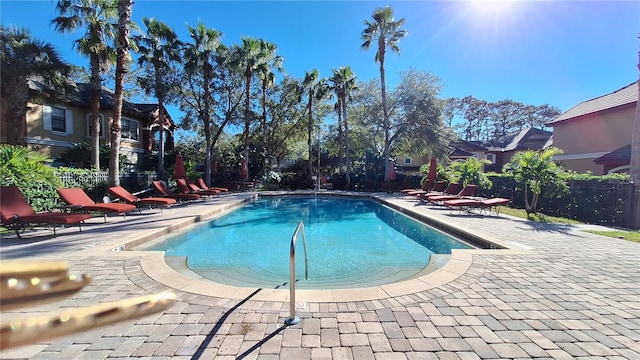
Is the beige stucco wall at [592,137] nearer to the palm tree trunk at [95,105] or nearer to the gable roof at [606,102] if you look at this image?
the gable roof at [606,102]

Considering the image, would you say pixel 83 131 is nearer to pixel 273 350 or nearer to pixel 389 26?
pixel 389 26

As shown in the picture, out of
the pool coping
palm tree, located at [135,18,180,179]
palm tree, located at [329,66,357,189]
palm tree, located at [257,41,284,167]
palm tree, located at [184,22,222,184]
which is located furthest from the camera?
palm tree, located at [329,66,357,189]

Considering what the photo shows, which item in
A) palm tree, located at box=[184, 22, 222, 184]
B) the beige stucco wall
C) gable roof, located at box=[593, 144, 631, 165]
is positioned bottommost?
gable roof, located at box=[593, 144, 631, 165]

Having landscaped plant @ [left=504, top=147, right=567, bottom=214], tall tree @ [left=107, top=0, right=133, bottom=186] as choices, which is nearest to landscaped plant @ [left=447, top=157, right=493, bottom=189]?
landscaped plant @ [left=504, top=147, right=567, bottom=214]

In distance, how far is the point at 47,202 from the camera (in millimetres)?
9391

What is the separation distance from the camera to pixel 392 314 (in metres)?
3.44

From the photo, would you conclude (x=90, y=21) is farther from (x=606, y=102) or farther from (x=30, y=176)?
(x=606, y=102)

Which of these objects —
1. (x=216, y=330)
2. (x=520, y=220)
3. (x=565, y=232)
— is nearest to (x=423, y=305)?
(x=216, y=330)

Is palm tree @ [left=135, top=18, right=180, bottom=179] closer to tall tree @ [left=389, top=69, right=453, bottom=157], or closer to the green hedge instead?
tall tree @ [left=389, top=69, right=453, bottom=157]

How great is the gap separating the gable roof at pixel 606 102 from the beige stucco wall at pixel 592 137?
387 mm

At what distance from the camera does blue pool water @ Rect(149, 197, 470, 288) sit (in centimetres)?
575

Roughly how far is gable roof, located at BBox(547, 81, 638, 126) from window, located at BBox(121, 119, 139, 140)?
32307 millimetres

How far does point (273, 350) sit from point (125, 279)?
2831mm

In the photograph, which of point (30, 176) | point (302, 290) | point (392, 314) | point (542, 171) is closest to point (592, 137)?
point (542, 171)
